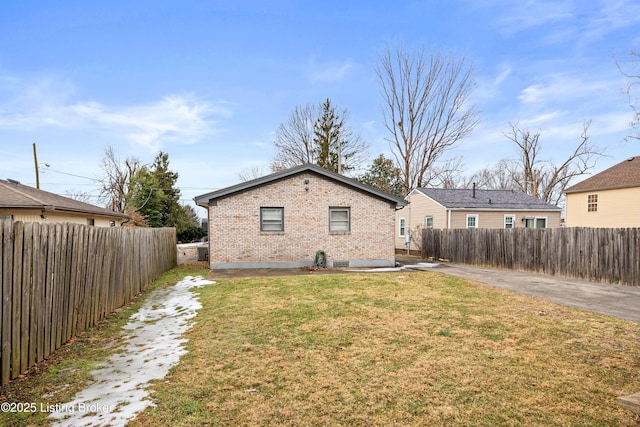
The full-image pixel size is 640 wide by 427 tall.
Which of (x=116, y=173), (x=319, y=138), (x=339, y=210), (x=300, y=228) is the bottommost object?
(x=300, y=228)

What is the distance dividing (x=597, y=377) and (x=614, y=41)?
17.6 m

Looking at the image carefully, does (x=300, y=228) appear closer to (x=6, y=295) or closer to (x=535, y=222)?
(x=6, y=295)

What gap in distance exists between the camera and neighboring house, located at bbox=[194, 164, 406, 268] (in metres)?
13.7

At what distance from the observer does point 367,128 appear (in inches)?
1364

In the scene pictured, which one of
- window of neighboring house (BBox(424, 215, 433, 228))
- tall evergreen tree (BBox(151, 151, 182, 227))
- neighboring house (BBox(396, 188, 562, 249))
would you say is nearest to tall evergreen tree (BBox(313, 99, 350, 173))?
neighboring house (BBox(396, 188, 562, 249))

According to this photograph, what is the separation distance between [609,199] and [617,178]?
1309 millimetres

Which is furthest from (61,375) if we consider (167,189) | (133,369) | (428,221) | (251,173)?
(251,173)

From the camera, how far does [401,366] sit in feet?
13.8

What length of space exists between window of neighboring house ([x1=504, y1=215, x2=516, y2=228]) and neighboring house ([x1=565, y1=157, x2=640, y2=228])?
173 inches

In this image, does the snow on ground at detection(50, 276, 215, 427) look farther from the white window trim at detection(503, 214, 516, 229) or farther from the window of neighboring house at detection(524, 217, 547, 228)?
the window of neighboring house at detection(524, 217, 547, 228)

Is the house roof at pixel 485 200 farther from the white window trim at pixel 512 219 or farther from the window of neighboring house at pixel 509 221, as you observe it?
the window of neighboring house at pixel 509 221

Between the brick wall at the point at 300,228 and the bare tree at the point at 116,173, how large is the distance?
32.6 meters

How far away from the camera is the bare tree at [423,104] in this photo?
3027cm

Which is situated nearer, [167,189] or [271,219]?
[271,219]
